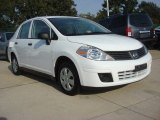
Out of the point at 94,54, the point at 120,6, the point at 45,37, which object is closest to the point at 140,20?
the point at 45,37

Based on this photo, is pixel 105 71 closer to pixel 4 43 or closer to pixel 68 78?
pixel 68 78

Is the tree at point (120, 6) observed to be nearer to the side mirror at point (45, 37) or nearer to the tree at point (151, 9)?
the tree at point (151, 9)

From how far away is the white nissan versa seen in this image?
210 inches

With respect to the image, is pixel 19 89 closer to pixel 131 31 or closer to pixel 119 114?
pixel 119 114

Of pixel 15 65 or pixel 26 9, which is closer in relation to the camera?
pixel 15 65

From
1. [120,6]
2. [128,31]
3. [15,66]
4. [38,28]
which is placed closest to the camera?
[38,28]

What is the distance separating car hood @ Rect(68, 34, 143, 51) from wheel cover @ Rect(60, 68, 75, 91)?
63cm

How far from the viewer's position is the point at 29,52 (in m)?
7.11

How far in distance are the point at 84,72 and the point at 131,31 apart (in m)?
6.74

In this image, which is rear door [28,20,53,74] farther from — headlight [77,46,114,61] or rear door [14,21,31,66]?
headlight [77,46,114,61]

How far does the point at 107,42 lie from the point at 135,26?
653 centimetres

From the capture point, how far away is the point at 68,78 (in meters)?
5.82

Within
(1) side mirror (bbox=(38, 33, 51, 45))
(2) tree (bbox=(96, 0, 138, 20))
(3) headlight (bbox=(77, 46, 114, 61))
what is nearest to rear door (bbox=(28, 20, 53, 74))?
(1) side mirror (bbox=(38, 33, 51, 45))

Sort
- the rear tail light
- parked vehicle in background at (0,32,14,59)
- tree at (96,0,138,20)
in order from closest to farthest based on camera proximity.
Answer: the rear tail light, parked vehicle in background at (0,32,14,59), tree at (96,0,138,20)
